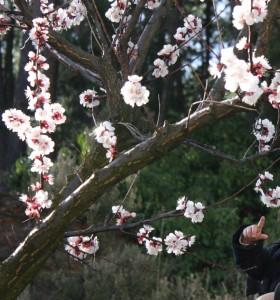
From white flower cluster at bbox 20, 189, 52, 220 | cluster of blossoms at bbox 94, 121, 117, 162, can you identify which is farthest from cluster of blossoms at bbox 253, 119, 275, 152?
white flower cluster at bbox 20, 189, 52, 220

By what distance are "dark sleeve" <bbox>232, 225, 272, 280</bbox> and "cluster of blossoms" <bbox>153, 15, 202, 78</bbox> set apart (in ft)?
3.39

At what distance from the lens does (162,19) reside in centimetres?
354

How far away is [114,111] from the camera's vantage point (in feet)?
10.4

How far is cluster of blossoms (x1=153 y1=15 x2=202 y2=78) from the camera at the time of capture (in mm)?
3686

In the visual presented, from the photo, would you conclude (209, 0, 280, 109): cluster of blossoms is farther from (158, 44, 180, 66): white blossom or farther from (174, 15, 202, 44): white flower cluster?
(174, 15, 202, 44): white flower cluster

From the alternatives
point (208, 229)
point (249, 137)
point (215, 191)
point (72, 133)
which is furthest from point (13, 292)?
point (72, 133)

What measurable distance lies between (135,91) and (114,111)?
0.43m

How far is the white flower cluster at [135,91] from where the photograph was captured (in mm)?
2729

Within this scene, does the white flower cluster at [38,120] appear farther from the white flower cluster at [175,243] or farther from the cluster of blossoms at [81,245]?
the white flower cluster at [175,243]

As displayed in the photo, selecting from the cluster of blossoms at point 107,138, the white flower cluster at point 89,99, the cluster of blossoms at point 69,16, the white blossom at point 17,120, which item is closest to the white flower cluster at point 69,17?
the cluster of blossoms at point 69,16

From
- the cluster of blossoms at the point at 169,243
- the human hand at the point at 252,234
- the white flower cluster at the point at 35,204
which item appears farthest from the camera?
the cluster of blossoms at the point at 169,243

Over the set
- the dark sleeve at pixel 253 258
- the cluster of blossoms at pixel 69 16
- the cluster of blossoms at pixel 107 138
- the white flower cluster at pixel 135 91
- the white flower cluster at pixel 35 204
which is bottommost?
the dark sleeve at pixel 253 258

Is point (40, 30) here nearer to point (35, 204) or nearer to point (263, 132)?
point (35, 204)

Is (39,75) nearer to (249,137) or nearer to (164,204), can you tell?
(164,204)
